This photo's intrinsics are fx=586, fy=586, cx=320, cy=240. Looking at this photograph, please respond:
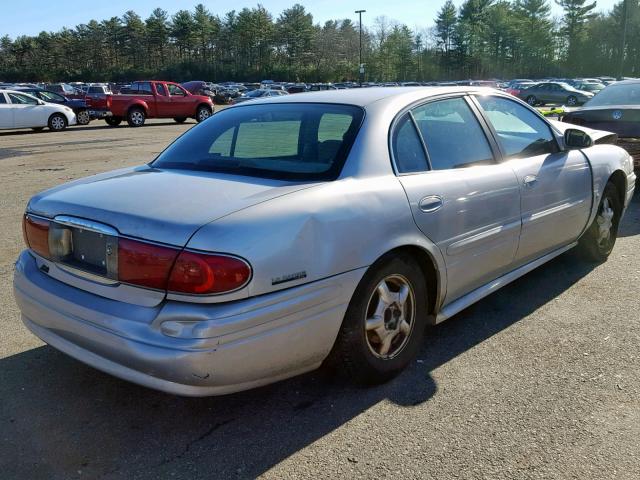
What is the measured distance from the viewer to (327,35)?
111 m

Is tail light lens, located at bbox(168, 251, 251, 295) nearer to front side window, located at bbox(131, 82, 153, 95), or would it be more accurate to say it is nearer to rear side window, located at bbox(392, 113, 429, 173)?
rear side window, located at bbox(392, 113, 429, 173)

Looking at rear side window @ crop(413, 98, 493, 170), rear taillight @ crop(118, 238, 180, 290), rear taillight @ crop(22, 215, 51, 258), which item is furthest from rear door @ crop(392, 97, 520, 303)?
rear taillight @ crop(22, 215, 51, 258)

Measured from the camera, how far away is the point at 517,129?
13.8 ft

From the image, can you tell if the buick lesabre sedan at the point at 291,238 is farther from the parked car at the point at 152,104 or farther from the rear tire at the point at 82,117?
the rear tire at the point at 82,117

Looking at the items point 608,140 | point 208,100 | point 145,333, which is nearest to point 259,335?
point 145,333

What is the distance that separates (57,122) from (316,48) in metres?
92.0

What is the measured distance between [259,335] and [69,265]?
102 centimetres

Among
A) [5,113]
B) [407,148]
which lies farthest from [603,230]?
[5,113]

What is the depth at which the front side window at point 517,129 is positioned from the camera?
3.94 metres

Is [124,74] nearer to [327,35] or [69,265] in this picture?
[327,35]

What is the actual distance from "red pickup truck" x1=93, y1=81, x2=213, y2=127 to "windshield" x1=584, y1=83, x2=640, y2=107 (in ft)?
57.7

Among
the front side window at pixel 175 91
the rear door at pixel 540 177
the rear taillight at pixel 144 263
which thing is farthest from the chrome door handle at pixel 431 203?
the front side window at pixel 175 91

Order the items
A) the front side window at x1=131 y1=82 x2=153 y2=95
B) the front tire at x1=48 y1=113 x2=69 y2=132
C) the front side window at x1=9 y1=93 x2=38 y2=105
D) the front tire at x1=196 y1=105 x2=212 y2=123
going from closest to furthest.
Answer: the front side window at x1=9 y1=93 x2=38 y2=105 → the front tire at x1=48 y1=113 x2=69 y2=132 → the front side window at x1=131 y1=82 x2=153 y2=95 → the front tire at x1=196 y1=105 x2=212 y2=123

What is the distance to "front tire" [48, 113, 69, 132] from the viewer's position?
71.4 ft
